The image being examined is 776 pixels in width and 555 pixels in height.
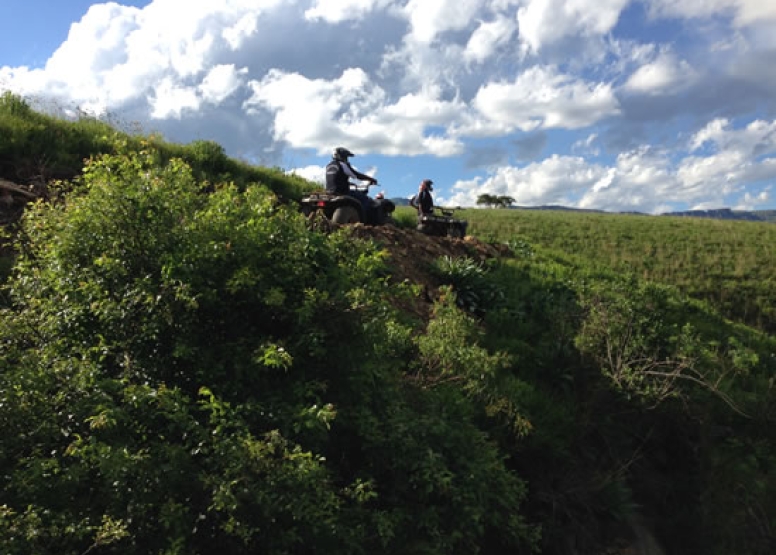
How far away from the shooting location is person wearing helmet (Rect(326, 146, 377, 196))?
11398 mm

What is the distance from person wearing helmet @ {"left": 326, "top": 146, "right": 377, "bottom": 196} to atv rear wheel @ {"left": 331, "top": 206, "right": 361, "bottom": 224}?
66cm

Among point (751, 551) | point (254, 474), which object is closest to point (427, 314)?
point (751, 551)

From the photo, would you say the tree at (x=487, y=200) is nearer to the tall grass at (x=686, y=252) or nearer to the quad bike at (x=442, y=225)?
the tall grass at (x=686, y=252)

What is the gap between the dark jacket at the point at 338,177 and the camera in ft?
37.4

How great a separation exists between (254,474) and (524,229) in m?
29.8

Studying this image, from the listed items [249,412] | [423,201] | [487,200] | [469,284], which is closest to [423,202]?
[423,201]

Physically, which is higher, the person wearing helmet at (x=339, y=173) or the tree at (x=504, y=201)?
the tree at (x=504, y=201)

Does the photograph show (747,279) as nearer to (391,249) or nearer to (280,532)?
(391,249)

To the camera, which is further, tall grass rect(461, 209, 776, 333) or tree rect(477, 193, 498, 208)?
tree rect(477, 193, 498, 208)

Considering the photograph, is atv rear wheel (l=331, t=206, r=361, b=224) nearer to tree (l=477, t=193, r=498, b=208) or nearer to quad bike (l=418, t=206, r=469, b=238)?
quad bike (l=418, t=206, r=469, b=238)

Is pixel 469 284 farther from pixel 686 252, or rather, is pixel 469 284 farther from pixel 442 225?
pixel 686 252

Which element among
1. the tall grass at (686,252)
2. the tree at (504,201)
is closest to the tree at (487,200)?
the tree at (504,201)

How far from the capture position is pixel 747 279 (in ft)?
69.0

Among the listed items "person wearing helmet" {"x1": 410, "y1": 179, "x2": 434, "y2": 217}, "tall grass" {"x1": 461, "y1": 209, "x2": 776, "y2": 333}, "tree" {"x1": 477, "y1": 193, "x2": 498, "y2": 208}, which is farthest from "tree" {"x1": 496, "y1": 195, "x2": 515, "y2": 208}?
"person wearing helmet" {"x1": 410, "y1": 179, "x2": 434, "y2": 217}
